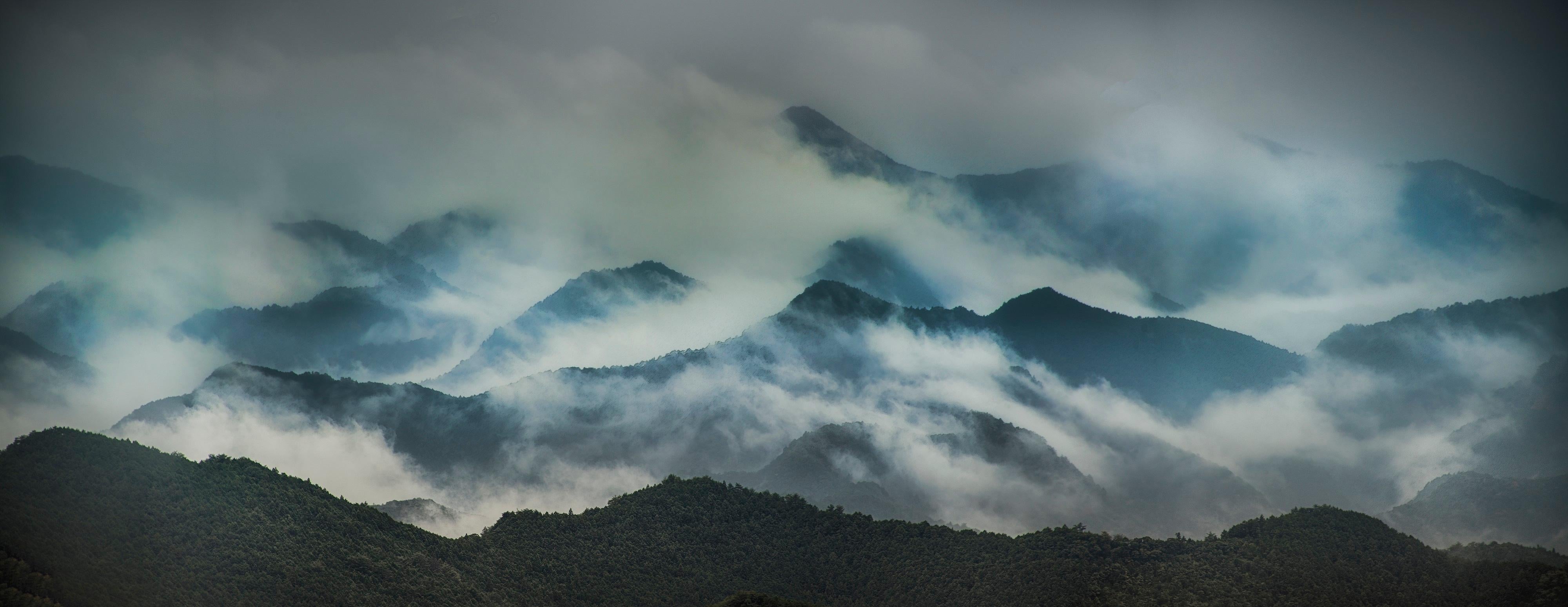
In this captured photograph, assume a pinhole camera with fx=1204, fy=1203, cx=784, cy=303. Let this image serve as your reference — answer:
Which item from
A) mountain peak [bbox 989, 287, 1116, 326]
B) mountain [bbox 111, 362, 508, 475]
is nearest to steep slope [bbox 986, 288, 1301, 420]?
mountain peak [bbox 989, 287, 1116, 326]

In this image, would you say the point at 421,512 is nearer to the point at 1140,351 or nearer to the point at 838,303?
the point at 838,303

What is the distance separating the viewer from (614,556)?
2857 inches

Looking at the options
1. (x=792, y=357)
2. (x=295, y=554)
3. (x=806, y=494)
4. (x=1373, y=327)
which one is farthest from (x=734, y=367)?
(x=295, y=554)

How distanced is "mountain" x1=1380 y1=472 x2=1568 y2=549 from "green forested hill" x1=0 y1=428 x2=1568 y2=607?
40625 millimetres

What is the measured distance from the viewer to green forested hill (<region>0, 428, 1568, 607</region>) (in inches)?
2126

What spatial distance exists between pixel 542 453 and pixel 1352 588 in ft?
261

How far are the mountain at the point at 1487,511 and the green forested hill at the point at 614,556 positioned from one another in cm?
4062

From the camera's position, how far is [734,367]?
432ft

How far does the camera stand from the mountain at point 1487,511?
93.1 metres

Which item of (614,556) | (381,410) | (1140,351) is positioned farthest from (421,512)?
(1140,351)

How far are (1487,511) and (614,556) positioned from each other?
73.0 m

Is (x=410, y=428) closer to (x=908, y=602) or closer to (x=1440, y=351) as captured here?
(x=908, y=602)

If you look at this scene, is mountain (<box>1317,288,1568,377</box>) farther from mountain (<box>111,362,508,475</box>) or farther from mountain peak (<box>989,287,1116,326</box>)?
mountain (<box>111,362,508,475</box>)

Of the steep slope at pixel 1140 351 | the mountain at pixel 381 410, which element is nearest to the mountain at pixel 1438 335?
the steep slope at pixel 1140 351
